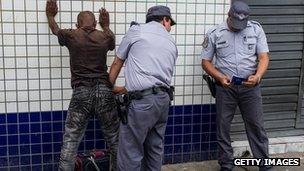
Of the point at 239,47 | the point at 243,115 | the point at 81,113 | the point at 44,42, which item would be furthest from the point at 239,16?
the point at 44,42

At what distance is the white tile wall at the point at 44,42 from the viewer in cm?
484

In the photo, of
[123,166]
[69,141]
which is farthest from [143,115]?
[69,141]

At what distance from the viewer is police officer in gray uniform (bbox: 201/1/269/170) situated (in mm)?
5016

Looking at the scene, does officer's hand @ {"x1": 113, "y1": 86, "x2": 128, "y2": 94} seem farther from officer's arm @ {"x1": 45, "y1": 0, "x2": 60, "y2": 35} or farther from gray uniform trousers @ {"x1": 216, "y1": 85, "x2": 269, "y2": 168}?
gray uniform trousers @ {"x1": 216, "y1": 85, "x2": 269, "y2": 168}

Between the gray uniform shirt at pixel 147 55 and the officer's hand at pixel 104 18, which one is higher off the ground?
the officer's hand at pixel 104 18

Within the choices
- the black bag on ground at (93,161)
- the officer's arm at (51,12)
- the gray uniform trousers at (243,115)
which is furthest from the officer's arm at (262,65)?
the officer's arm at (51,12)

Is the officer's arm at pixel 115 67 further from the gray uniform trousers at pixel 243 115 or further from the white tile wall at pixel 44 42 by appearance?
the gray uniform trousers at pixel 243 115

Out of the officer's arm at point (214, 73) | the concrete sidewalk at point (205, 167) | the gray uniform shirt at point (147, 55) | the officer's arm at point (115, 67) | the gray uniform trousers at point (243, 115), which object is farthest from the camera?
the concrete sidewalk at point (205, 167)

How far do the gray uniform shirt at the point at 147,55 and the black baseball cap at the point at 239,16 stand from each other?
3.00 feet

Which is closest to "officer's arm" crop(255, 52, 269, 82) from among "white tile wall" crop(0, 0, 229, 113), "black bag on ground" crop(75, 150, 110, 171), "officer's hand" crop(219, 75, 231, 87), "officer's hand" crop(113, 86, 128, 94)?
"officer's hand" crop(219, 75, 231, 87)

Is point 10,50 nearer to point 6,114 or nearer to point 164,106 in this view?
point 6,114

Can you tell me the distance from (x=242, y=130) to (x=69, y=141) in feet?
8.25

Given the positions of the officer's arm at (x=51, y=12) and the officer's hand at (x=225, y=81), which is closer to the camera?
the officer's arm at (x=51, y=12)

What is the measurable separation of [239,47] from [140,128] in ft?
5.06
